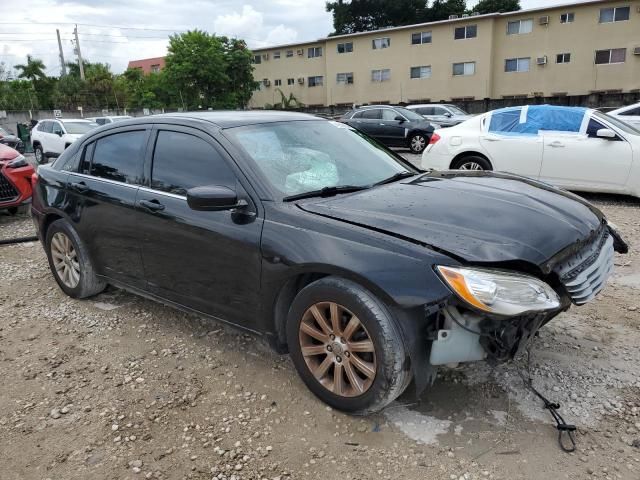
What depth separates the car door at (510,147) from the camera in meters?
7.72

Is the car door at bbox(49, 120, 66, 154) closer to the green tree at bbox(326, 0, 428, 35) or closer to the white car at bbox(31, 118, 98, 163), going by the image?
the white car at bbox(31, 118, 98, 163)

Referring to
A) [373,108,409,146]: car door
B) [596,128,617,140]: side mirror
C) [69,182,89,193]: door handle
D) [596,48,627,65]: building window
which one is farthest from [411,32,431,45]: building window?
[69,182,89,193]: door handle

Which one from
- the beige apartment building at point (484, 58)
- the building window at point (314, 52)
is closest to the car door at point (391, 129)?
the beige apartment building at point (484, 58)

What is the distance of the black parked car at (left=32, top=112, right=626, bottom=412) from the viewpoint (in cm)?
242

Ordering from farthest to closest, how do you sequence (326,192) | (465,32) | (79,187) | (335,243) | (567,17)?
(465,32), (567,17), (79,187), (326,192), (335,243)

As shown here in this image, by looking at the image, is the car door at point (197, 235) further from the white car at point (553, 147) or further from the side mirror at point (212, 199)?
the white car at point (553, 147)

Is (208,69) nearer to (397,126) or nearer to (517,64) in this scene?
(517,64)

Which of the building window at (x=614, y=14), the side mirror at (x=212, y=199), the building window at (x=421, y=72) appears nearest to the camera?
the side mirror at (x=212, y=199)

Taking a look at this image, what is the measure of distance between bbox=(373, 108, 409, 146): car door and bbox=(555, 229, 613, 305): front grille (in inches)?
518

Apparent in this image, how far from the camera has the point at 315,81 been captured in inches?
1759

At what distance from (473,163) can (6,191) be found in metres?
7.12

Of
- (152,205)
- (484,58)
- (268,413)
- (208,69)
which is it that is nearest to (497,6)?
(484,58)

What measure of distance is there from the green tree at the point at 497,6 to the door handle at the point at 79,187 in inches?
2079

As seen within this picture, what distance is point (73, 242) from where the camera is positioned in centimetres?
430
